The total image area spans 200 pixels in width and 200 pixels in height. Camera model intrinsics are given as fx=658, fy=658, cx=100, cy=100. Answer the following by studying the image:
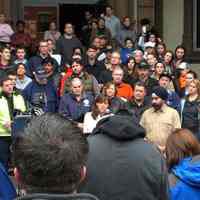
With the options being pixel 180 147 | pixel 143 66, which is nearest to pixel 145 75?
pixel 143 66

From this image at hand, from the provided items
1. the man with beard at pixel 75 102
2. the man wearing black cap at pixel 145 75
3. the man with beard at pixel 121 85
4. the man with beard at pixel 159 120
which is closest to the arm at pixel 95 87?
the man with beard at pixel 121 85

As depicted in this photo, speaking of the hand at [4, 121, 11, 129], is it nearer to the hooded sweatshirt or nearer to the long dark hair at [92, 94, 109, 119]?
the long dark hair at [92, 94, 109, 119]

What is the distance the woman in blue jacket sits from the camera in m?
3.31

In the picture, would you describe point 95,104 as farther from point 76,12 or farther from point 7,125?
point 76,12

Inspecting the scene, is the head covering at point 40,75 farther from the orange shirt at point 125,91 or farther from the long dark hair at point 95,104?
the long dark hair at point 95,104

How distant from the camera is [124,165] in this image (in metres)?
3.39

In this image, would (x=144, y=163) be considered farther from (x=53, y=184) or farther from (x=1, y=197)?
(x=53, y=184)

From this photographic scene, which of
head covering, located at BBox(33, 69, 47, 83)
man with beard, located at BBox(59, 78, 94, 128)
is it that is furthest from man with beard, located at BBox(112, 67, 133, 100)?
head covering, located at BBox(33, 69, 47, 83)

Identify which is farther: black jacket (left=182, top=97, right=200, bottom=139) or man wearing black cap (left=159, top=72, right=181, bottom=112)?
man wearing black cap (left=159, top=72, right=181, bottom=112)

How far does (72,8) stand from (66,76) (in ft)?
24.4

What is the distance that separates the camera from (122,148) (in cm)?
341

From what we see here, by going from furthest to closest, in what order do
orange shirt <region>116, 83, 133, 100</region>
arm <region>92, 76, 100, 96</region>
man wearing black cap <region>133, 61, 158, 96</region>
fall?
man wearing black cap <region>133, 61, 158, 96</region> < arm <region>92, 76, 100, 96</region> < orange shirt <region>116, 83, 133, 100</region>

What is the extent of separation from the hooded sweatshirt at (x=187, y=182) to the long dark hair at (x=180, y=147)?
129mm

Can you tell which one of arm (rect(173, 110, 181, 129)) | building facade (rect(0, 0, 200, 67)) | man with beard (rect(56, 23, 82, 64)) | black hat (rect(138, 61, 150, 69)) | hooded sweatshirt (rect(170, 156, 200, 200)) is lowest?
arm (rect(173, 110, 181, 129))
